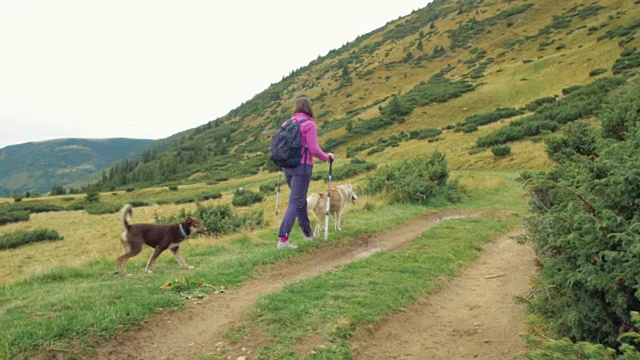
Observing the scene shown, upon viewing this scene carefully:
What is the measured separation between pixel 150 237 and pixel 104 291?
182cm

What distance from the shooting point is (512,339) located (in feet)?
17.5

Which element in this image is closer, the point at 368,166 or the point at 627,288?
the point at 627,288

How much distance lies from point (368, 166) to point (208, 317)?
28.7m

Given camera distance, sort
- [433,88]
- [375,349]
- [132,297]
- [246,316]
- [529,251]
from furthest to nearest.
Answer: [433,88] < [529,251] < [132,297] < [246,316] < [375,349]

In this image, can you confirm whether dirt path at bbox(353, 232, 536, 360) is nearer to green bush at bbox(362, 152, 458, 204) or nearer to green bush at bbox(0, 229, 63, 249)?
green bush at bbox(362, 152, 458, 204)

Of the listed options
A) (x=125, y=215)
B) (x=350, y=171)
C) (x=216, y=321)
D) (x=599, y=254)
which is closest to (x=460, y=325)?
(x=599, y=254)

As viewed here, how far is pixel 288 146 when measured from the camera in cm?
881

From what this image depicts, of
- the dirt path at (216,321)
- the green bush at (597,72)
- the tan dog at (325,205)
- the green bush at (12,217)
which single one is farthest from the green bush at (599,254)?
the green bush at (597,72)

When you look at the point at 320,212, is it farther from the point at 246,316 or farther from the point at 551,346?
the point at 551,346

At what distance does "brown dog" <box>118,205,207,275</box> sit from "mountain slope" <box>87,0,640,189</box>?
890 cm

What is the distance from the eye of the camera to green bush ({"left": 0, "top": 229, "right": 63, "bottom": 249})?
72.8 feet

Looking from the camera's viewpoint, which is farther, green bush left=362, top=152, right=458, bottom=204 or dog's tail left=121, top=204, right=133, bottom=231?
green bush left=362, top=152, right=458, bottom=204

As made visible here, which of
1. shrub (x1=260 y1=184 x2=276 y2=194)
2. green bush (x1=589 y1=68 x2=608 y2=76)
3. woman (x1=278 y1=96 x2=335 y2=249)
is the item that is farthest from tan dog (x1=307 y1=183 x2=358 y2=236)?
green bush (x1=589 y1=68 x2=608 y2=76)

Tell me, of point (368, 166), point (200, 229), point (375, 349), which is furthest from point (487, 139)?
point (375, 349)
